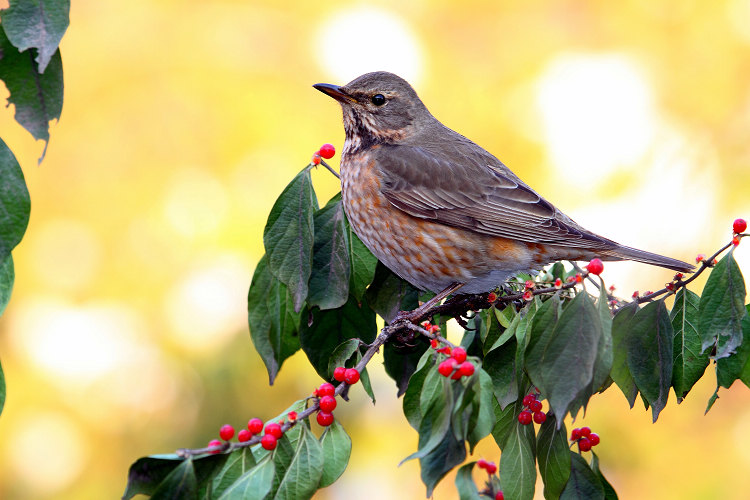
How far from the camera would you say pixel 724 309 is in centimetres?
206

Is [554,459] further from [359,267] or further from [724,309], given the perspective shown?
[359,267]

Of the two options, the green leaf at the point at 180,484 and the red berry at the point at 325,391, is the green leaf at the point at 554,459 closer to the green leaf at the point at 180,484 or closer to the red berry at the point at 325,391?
the red berry at the point at 325,391

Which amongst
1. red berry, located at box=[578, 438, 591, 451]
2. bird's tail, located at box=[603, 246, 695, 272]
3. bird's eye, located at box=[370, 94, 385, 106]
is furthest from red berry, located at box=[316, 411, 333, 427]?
bird's eye, located at box=[370, 94, 385, 106]

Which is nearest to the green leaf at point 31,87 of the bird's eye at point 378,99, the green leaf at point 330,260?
the green leaf at point 330,260

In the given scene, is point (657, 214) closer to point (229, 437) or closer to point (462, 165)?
point (462, 165)

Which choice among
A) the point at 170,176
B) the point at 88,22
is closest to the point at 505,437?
the point at 170,176

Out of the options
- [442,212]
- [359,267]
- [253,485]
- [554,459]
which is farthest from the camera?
[442,212]

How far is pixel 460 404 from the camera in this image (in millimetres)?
1662

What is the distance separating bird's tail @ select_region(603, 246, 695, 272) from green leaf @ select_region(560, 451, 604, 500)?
2.76 feet

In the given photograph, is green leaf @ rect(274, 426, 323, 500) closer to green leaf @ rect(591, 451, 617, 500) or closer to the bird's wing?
green leaf @ rect(591, 451, 617, 500)

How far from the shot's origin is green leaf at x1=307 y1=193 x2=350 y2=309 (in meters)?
2.40

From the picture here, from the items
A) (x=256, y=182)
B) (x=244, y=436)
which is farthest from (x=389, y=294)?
(x=256, y=182)

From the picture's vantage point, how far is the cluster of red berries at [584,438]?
2332mm

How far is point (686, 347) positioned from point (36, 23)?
1870 millimetres
